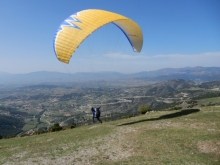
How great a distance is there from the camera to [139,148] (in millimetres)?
15062

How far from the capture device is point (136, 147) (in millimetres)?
15297

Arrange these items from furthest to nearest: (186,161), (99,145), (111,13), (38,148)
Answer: (111,13) < (38,148) < (99,145) < (186,161)

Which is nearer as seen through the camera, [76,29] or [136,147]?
[136,147]

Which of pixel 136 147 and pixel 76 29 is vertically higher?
pixel 76 29

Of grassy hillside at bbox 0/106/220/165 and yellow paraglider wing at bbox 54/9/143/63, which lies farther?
yellow paraglider wing at bbox 54/9/143/63

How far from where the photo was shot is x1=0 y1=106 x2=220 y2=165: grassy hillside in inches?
530

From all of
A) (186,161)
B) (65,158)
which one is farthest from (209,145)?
(65,158)

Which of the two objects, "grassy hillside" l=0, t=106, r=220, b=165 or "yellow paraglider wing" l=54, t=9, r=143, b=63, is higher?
"yellow paraglider wing" l=54, t=9, r=143, b=63

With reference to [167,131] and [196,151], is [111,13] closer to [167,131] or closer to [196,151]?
[167,131]

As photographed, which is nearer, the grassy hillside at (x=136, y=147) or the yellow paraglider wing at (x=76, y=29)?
the grassy hillside at (x=136, y=147)

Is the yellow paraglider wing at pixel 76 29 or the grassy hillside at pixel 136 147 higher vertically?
the yellow paraglider wing at pixel 76 29

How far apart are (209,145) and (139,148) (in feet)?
16.2

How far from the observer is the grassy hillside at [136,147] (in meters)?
13.5

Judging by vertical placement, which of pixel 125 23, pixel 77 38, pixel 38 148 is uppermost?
pixel 125 23
